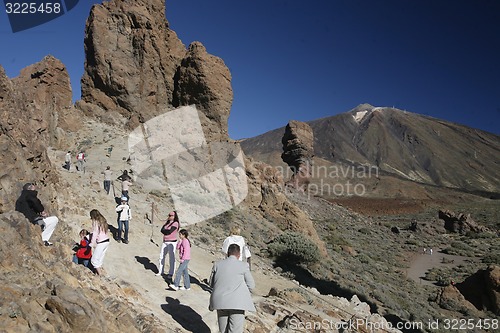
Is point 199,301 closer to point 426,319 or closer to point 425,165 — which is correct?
point 426,319

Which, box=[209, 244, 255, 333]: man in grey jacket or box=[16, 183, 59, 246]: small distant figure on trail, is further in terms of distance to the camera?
box=[16, 183, 59, 246]: small distant figure on trail

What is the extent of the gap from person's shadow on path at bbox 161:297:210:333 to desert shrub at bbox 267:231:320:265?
9949 millimetres

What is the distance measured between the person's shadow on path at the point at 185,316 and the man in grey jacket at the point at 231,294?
5.32 ft

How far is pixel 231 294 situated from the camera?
13.4ft

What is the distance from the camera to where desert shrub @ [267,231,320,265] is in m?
15.9

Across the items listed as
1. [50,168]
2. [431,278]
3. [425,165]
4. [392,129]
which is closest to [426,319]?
[431,278]

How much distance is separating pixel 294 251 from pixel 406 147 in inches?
5885

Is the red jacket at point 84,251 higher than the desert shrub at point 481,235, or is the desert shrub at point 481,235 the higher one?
the desert shrub at point 481,235

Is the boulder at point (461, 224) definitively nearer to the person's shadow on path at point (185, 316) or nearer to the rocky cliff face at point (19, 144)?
the person's shadow on path at point (185, 316)

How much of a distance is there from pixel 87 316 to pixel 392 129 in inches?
7117

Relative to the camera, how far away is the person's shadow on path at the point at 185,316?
561cm

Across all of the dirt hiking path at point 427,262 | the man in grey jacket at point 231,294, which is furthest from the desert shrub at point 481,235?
the man in grey jacket at point 231,294

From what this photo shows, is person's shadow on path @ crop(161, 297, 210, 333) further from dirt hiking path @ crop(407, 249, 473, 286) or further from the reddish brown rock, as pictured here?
dirt hiking path @ crop(407, 249, 473, 286)

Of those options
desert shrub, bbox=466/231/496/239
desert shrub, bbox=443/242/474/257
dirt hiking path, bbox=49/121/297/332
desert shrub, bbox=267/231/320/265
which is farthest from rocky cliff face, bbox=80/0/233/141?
desert shrub, bbox=466/231/496/239
